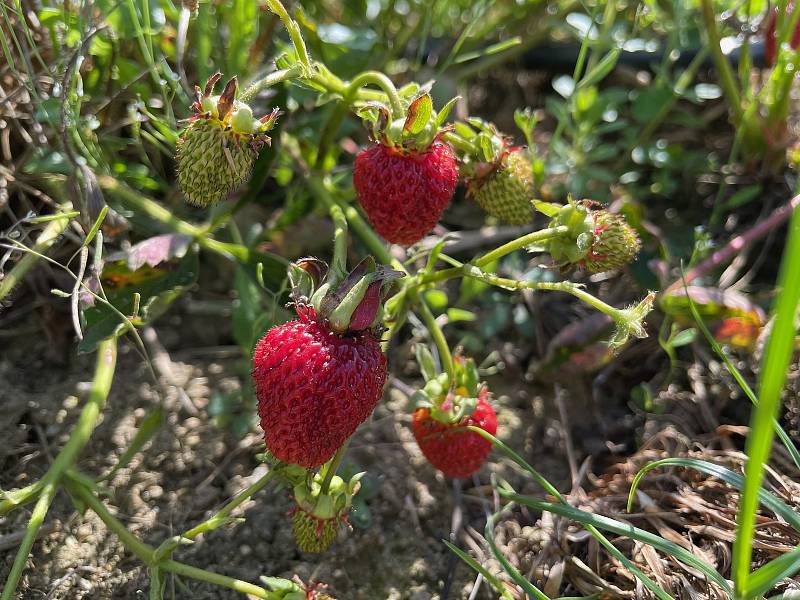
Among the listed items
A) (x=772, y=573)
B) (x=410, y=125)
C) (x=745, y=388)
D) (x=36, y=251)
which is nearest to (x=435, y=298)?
(x=410, y=125)

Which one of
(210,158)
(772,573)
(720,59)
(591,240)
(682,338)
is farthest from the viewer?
(720,59)

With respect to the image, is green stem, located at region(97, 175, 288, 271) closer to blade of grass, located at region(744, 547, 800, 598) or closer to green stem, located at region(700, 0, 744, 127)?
blade of grass, located at region(744, 547, 800, 598)

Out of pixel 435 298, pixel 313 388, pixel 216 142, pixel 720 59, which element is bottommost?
pixel 435 298

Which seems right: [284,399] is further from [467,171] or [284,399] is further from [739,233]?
[739,233]

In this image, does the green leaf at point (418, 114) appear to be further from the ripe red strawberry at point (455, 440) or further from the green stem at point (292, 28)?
the ripe red strawberry at point (455, 440)

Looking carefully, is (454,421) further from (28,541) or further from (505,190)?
(28,541)

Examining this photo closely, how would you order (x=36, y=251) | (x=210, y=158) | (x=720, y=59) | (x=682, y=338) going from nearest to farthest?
1. (x=210, y=158)
2. (x=36, y=251)
3. (x=682, y=338)
4. (x=720, y=59)

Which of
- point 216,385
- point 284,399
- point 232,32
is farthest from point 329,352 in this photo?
point 232,32
